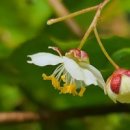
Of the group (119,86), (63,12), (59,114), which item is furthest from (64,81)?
(63,12)

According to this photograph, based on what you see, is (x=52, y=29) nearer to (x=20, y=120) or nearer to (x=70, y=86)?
(x=20, y=120)

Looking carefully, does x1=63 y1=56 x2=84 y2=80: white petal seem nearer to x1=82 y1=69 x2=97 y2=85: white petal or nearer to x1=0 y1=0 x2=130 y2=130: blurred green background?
x1=82 y1=69 x2=97 y2=85: white petal

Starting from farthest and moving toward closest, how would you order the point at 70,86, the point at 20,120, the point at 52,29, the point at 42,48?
1. the point at 52,29
2. the point at 20,120
3. the point at 42,48
4. the point at 70,86

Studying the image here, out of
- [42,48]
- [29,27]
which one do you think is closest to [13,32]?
[29,27]

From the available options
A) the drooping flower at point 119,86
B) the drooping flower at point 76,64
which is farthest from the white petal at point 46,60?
the drooping flower at point 119,86

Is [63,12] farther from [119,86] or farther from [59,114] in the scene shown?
[119,86]

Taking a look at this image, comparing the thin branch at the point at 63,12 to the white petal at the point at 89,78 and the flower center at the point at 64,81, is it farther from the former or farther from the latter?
the white petal at the point at 89,78

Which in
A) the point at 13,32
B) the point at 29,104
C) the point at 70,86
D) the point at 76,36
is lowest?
the point at 70,86

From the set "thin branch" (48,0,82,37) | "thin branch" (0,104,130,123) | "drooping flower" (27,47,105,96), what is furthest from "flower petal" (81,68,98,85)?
"thin branch" (48,0,82,37)
